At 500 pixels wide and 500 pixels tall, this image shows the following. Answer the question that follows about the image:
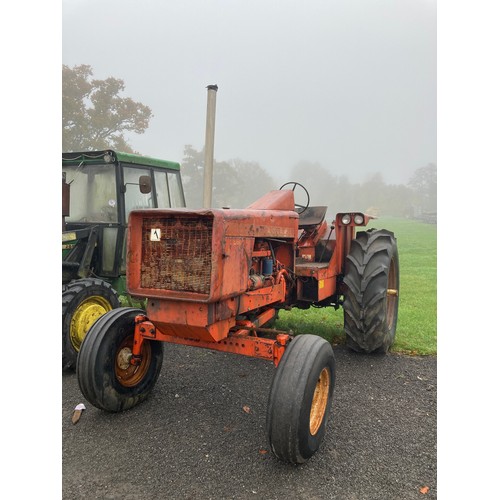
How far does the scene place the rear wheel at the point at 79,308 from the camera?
4.18 m

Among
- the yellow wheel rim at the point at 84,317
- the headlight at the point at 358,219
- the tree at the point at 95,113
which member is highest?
the tree at the point at 95,113

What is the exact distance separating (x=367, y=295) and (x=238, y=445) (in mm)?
2008

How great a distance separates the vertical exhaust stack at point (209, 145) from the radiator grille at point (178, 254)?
14.2ft

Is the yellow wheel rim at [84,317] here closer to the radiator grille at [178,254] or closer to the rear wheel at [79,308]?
the rear wheel at [79,308]

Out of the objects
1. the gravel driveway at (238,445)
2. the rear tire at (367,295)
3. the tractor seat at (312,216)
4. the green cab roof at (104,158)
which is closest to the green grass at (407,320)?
the rear tire at (367,295)

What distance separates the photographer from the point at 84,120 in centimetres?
1308

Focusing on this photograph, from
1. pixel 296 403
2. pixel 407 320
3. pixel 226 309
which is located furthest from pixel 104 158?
pixel 407 320

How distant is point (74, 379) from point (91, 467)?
5.27 ft

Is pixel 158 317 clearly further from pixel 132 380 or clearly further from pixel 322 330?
pixel 322 330

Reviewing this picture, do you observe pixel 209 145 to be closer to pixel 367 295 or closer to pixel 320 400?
pixel 367 295

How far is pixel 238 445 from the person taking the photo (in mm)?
2854

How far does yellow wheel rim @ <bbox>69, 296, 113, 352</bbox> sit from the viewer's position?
4.30 m

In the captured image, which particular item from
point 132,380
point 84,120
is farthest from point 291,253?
point 84,120

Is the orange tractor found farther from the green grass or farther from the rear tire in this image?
the green grass
